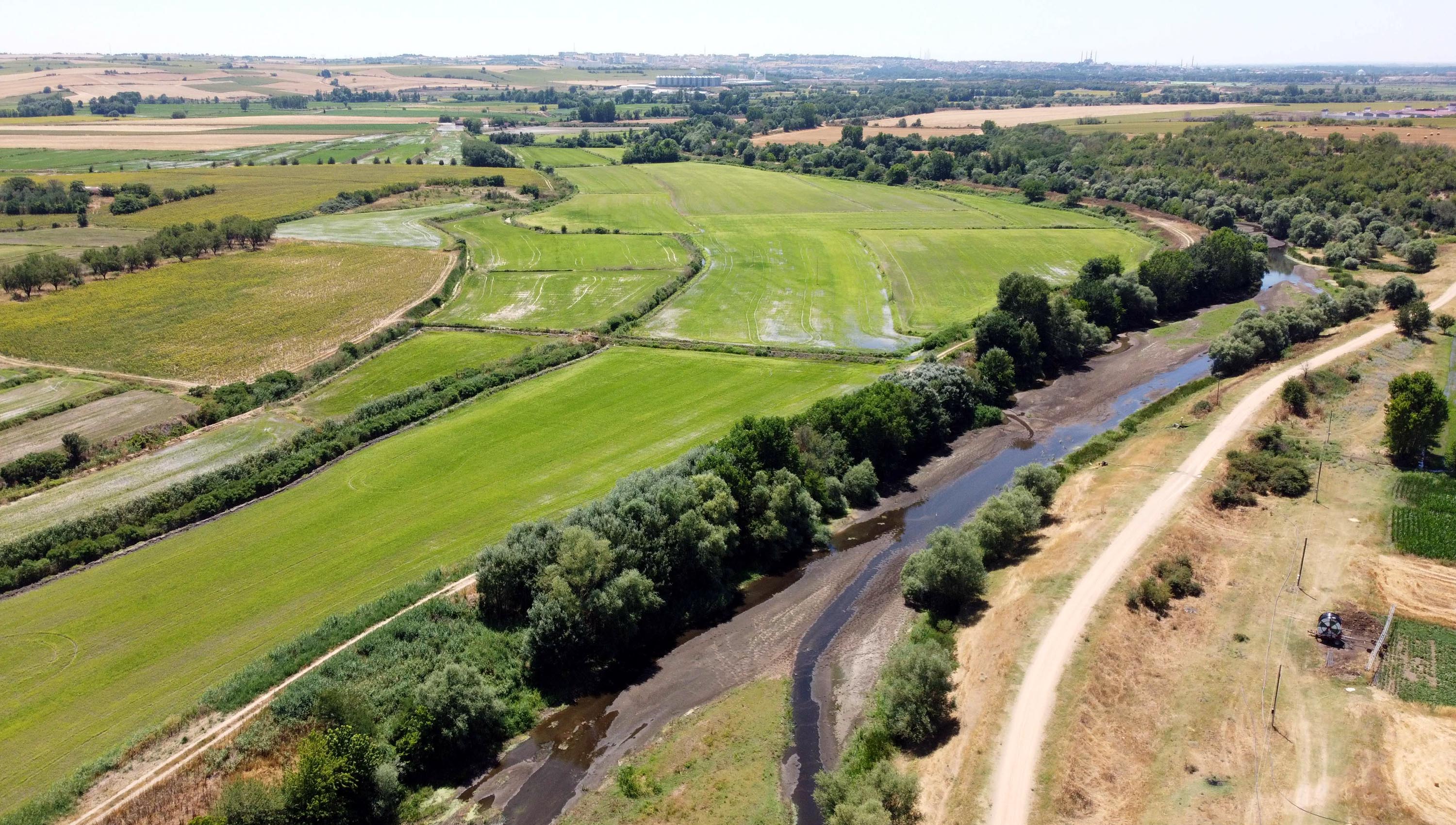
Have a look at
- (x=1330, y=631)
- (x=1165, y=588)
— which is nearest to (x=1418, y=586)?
(x=1330, y=631)

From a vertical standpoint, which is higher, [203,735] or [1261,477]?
[1261,477]

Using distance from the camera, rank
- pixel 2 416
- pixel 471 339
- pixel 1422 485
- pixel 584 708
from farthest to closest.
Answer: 1. pixel 471 339
2. pixel 2 416
3. pixel 1422 485
4. pixel 584 708

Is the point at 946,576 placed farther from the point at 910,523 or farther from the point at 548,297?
the point at 548,297

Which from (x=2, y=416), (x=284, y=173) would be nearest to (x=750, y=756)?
(x=2, y=416)

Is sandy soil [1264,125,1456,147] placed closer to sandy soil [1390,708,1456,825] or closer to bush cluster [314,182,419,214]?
sandy soil [1390,708,1456,825]

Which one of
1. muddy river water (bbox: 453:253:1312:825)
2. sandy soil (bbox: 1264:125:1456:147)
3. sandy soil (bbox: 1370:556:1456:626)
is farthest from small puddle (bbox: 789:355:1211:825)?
sandy soil (bbox: 1264:125:1456:147)

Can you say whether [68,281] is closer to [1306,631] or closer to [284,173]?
[284,173]

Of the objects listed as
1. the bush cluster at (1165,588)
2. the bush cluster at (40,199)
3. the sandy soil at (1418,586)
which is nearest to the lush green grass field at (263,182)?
the bush cluster at (40,199)
